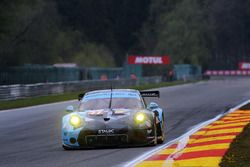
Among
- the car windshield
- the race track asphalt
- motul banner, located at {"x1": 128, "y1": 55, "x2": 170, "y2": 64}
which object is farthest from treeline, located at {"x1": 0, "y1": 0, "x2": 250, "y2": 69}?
the car windshield

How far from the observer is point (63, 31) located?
9319 centimetres

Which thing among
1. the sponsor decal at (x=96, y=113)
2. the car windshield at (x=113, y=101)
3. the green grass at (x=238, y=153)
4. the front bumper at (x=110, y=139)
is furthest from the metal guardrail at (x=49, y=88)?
the green grass at (x=238, y=153)

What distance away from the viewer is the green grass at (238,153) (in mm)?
8938

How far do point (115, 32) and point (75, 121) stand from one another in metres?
96.1

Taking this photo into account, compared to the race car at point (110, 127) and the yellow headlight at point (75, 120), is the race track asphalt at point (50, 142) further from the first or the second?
the yellow headlight at point (75, 120)

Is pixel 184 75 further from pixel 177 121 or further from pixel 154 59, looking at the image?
pixel 177 121

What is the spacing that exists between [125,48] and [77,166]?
101m

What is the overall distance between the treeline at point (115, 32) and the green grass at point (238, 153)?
4158 centimetres

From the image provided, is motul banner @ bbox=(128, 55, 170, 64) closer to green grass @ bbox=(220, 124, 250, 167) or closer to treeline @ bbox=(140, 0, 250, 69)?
treeline @ bbox=(140, 0, 250, 69)

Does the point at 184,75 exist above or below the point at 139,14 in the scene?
below

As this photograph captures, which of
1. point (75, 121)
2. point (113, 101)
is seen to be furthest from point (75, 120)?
point (113, 101)

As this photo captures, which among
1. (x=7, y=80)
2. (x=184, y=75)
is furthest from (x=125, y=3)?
(x=7, y=80)

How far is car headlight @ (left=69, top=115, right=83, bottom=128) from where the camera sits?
1195cm

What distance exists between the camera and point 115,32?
108m
